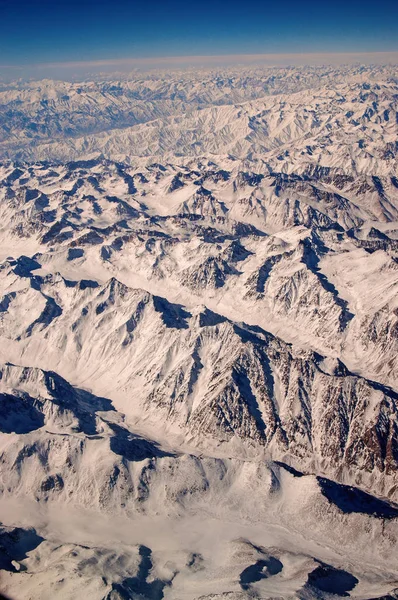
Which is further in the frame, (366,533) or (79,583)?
(366,533)

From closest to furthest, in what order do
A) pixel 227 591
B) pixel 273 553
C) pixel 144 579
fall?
1. pixel 227 591
2. pixel 144 579
3. pixel 273 553

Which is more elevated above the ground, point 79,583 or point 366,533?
point 79,583

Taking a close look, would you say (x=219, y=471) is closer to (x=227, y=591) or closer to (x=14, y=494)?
(x=227, y=591)

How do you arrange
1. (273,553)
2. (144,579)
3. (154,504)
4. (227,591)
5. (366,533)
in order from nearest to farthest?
(227,591), (144,579), (273,553), (366,533), (154,504)

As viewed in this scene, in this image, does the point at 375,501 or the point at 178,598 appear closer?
the point at 178,598

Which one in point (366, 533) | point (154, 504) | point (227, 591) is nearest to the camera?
point (227, 591)

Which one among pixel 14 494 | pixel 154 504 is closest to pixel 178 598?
pixel 154 504

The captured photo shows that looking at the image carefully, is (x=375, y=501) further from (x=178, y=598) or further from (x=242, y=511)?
(x=178, y=598)

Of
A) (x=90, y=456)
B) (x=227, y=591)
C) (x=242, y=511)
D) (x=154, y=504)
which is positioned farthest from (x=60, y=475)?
(x=227, y=591)

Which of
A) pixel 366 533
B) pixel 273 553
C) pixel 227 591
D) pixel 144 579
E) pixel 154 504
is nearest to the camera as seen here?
pixel 227 591
